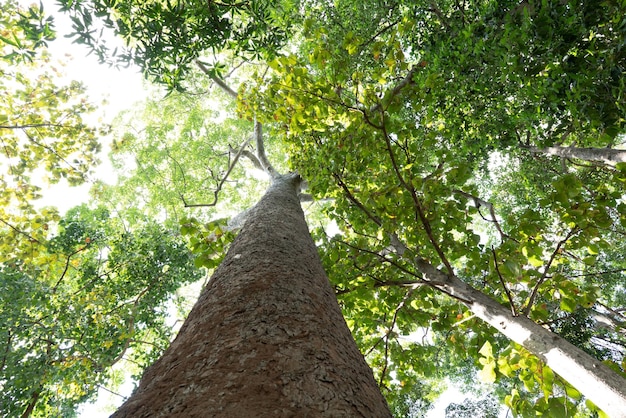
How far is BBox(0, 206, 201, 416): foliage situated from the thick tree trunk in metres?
6.10

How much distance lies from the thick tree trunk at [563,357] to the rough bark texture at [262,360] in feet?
4.60

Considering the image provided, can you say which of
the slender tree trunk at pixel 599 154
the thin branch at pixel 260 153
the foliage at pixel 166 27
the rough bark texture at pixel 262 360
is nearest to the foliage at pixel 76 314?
the thin branch at pixel 260 153

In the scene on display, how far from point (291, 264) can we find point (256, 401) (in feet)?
3.23

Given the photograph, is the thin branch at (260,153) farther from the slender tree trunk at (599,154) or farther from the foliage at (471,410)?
the foliage at (471,410)

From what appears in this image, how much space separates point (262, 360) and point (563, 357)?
1.88 metres

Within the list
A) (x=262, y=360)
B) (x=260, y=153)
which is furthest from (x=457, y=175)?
(x=260, y=153)

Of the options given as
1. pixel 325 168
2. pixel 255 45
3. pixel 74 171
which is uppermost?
pixel 74 171

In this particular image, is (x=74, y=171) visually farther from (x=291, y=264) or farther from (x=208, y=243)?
(x=291, y=264)

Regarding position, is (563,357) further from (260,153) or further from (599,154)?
(260,153)

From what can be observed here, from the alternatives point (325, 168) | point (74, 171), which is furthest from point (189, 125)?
point (325, 168)

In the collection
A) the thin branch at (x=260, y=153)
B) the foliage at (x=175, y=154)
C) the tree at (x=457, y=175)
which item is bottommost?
the tree at (x=457, y=175)

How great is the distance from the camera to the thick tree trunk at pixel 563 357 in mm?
1566

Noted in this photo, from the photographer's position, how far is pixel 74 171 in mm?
5676

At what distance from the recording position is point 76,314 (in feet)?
18.4
